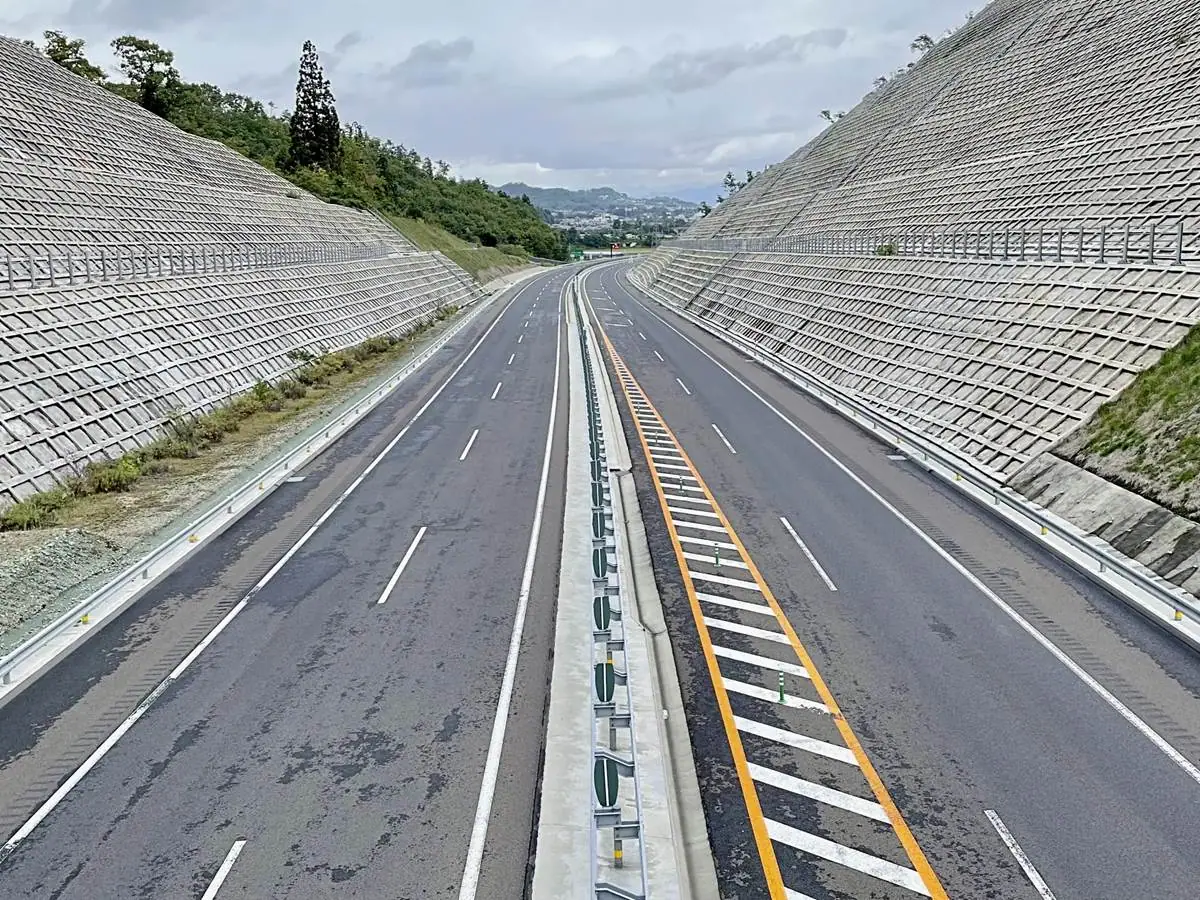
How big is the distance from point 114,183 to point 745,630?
5112 centimetres

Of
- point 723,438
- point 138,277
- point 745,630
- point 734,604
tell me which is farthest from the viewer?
point 138,277

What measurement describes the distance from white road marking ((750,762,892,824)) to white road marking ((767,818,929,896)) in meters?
0.66

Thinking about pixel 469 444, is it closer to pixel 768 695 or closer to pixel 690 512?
pixel 690 512

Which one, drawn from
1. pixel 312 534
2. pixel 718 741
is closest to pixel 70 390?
pixel 312 534

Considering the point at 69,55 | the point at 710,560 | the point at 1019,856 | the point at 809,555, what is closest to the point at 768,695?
the point at 1019,856

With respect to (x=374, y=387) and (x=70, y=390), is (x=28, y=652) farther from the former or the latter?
(x=374, y=387)

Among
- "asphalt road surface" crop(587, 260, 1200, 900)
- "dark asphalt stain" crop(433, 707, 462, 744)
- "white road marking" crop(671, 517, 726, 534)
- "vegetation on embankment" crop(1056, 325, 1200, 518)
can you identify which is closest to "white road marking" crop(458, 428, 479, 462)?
"asphalt road surface" crop(587, 260, 1200, 900)

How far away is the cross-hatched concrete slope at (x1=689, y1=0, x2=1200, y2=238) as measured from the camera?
38.9 meters

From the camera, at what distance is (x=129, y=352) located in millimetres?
31141

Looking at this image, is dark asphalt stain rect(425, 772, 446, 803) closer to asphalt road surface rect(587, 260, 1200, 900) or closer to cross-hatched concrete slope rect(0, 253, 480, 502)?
asphalt road surface rect(587, 260, 1200, 900)

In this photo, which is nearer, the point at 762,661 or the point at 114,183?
the point at 762,661

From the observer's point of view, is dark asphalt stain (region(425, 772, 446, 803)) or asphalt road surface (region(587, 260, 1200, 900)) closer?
asphalt road surface (region(587, 260, 1200, 900))

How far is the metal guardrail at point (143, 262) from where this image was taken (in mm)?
32750

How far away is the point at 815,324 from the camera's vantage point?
152 ft
